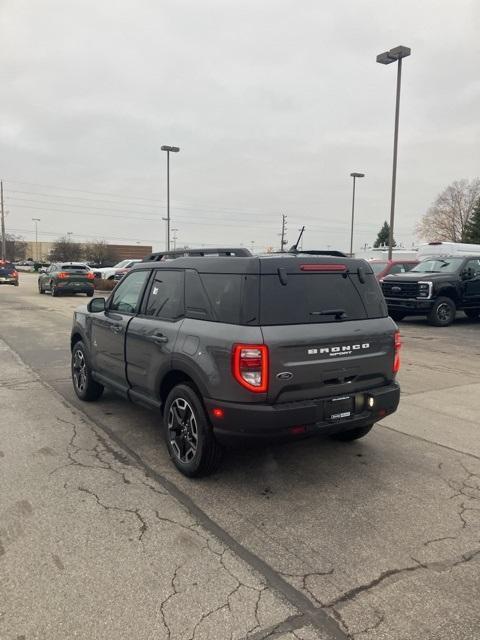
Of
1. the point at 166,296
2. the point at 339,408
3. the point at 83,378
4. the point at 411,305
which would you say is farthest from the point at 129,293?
the point at 411,305

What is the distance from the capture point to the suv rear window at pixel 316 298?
3607mm

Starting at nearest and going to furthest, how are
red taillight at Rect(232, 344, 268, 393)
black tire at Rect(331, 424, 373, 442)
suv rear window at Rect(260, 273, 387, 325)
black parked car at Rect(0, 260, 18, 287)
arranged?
red taillight at Rect(232, 344, 268, 393), suv rear window at Rect(260, 273, 387, 325), black tire at Rect(331, 424, 373, 442), black parked car at Rect(0, 260, 18, 287)

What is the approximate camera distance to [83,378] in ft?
20.1

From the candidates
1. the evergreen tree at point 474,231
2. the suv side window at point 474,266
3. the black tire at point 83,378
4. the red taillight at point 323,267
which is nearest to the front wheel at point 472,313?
the suv side window at point 474,266

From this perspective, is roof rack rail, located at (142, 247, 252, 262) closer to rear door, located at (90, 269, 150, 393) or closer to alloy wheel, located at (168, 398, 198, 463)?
rear door, located at (90, 269, 150, 393)

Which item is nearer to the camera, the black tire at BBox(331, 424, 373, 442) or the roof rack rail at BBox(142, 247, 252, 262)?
the roof rack rail at BBox(142, 247, 252, 262)

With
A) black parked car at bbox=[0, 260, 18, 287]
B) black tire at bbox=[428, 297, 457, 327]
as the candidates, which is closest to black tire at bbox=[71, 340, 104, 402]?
black tire at bbox=[428, 297, 457, 327]

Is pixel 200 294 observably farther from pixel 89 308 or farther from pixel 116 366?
pixel 89 308

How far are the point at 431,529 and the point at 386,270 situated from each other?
46.8 feet

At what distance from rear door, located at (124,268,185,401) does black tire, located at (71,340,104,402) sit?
1.29 metres

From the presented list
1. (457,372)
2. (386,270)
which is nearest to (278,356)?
(457,372)

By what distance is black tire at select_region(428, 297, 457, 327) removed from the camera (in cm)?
1413

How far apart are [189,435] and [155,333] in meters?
0.94

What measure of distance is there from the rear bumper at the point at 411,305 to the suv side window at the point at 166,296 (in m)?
10.9
